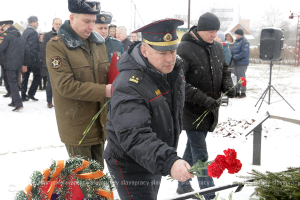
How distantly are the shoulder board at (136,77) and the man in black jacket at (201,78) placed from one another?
140cm

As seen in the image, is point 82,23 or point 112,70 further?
point 112,70

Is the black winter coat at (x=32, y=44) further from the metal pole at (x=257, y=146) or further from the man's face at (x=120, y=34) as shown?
the metal pole at (x=257, y=146)

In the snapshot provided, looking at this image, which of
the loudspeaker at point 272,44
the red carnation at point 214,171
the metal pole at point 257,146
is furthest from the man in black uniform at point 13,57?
the red carnation at point 214,171

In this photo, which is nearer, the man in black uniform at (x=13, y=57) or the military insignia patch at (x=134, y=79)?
the military insignia patch at (x=134, y=79)

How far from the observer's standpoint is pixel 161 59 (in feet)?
6.48

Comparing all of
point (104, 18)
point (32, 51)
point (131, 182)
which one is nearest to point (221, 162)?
point (131, 182)

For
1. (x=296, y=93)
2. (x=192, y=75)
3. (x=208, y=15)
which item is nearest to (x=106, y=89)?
(x=192, y=75)

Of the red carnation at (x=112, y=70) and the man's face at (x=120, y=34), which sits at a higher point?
the man's face at (x=120, y=34)

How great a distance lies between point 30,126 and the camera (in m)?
6.27

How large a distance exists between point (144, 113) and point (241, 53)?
8.91 meters

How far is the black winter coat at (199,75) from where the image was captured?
3.30m

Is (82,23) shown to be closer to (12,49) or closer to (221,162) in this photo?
(221,162)

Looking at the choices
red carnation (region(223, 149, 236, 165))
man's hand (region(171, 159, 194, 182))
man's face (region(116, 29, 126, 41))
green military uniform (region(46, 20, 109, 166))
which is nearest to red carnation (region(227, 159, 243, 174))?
red carnation (region(223, 149, 236, 165))

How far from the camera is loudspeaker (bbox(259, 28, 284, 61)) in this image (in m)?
8.48
